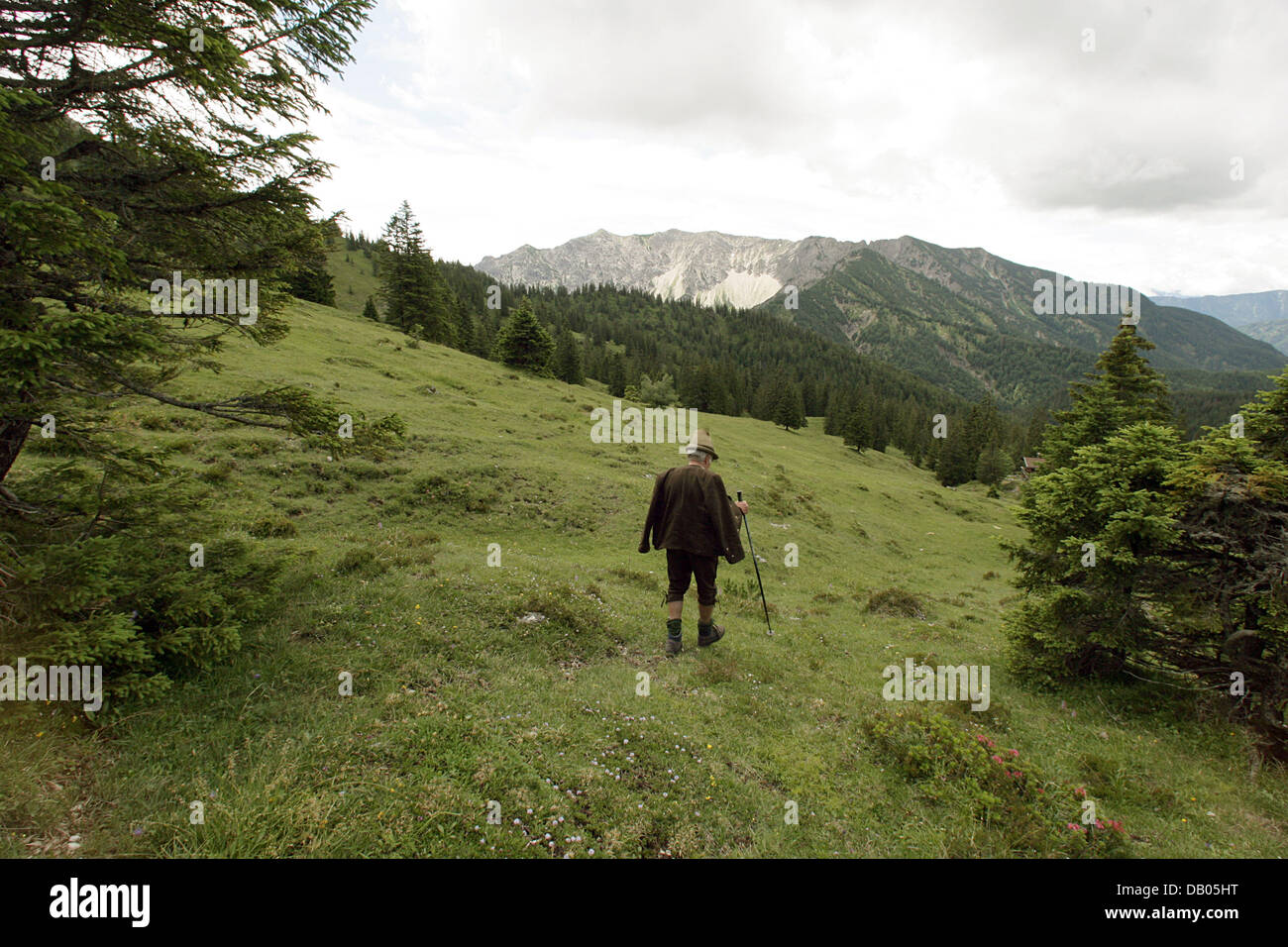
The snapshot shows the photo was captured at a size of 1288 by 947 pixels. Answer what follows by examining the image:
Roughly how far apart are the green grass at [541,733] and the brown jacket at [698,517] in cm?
211

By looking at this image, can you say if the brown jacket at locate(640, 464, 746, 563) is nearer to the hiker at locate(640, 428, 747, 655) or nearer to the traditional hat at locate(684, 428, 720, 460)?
the hiker at locate(640, 428, 747, 655)

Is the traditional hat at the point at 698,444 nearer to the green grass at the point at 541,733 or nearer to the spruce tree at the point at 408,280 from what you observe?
the green grass at the point at 541,733

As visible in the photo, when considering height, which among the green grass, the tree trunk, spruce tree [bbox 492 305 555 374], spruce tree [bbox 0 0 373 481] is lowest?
the green grass

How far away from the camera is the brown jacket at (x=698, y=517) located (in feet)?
29.8

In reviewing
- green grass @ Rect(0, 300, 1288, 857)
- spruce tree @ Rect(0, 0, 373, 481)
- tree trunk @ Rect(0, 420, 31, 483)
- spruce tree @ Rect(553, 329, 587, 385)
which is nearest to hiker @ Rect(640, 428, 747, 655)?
green grass @ Rect(0, 300, 1288, 857)

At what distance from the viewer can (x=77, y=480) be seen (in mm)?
7215

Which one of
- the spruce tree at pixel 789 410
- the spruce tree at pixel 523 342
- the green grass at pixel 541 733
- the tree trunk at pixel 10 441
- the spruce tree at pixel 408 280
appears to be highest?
the spruce tree at pixel 408 280

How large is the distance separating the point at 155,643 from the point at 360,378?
2697 cm

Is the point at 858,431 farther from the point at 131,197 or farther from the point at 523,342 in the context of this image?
the point at 131,197

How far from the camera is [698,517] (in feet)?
29.9

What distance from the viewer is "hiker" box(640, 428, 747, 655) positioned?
9086 mm

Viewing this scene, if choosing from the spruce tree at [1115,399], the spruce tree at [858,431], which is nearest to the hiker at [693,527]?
the spruce tree at [1115,399]
